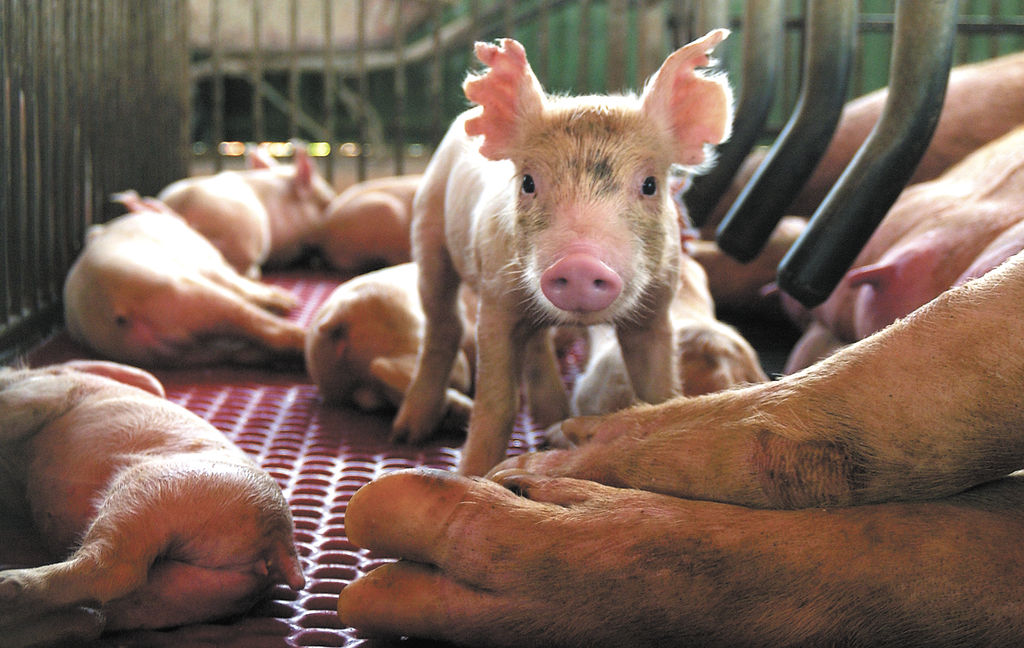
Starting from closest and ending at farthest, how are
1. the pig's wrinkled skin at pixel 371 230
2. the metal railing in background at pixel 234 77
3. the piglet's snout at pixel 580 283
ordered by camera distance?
the piglet's snout at pixel 580 283 → the metal railing in background at pixel 234 77 → the pig's wrinkled skin at pixel 371 230

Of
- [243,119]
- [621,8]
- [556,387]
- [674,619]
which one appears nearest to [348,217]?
[621,8]

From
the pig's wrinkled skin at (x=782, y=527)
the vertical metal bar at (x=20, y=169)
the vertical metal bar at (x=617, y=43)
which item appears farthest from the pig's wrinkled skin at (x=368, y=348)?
the vertical metal bar at (x=617, y=43)

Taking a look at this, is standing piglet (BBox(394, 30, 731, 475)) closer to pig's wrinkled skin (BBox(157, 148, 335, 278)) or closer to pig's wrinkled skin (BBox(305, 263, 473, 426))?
pig's wrinkled skin (BBox(305, 263, 473, 426))

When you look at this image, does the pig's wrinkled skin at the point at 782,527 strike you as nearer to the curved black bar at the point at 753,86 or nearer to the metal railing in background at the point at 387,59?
the curved black bar at the point at 753,86

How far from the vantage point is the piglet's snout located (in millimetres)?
1382

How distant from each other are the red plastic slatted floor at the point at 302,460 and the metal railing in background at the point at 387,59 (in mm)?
2707

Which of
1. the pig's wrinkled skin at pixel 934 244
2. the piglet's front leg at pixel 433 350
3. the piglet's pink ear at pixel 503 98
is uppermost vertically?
the piglet's pink ear at pixel 503 98

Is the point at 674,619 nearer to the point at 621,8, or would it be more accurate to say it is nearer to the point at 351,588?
the point at 351,588

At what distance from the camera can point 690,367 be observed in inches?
79.0

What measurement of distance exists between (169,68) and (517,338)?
12.0ft

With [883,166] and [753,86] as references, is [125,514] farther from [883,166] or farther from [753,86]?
[753,86]

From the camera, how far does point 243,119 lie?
8367 mm

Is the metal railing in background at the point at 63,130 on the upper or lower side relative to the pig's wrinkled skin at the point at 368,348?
upper

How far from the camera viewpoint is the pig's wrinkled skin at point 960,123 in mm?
2945
